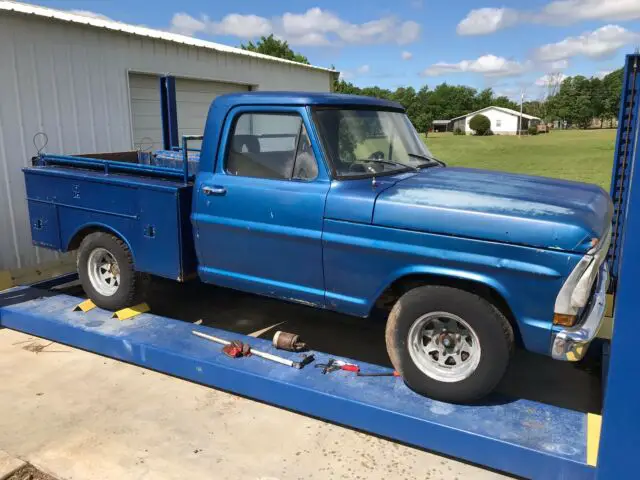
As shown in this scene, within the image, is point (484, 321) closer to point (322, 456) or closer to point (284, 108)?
point (322, 456)

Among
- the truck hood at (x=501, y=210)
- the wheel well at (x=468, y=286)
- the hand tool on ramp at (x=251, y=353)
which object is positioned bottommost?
the hand tool on ramp at (x=251, y=353)

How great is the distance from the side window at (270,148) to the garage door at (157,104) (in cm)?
402

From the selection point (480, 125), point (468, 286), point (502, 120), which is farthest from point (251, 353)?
point (502, 120)

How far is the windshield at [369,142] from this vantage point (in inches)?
155

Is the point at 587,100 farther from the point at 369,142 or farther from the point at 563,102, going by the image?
the point at 369,142

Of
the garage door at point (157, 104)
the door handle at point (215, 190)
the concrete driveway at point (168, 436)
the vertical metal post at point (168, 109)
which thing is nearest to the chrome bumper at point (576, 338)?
the concrete driveway at point (168, 436)

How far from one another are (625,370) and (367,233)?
1637 mm

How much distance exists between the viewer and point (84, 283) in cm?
518

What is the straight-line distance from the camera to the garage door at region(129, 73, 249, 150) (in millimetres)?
8766

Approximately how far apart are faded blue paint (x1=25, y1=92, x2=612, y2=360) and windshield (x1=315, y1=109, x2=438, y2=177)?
3.3 inches

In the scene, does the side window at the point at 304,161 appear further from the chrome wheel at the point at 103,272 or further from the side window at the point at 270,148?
the chrome wheel at the point at 103,272

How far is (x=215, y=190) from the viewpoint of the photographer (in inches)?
166

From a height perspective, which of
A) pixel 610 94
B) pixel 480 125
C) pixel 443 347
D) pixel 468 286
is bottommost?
pixel 443 347

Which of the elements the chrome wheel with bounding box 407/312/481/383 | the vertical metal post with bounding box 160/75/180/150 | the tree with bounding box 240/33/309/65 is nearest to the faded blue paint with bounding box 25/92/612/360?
the chrome wheel with bounding box 407/312/481/383
